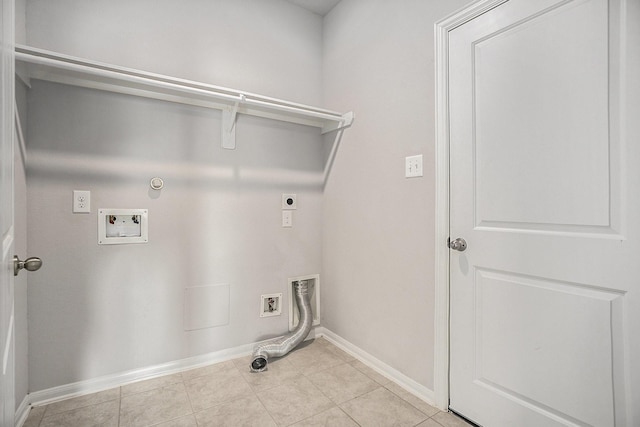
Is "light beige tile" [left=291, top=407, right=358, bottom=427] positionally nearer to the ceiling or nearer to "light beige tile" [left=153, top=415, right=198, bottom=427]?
"light beige tile" [left=153, top=415, right=198, bottom=427]

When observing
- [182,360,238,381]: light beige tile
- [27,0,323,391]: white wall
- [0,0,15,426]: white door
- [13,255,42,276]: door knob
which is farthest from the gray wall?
[0,0,15,426]: white door

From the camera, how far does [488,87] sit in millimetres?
1399

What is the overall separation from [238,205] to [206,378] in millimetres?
1087

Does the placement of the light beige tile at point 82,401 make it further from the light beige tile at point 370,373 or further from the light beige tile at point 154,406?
the light beige tile at point 370,373

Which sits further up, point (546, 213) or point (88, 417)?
point (546, 213)

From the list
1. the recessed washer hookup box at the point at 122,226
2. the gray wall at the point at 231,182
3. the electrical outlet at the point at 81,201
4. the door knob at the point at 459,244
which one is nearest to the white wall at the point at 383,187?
the gray wall at the point at 231,182

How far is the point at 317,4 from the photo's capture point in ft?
7.68

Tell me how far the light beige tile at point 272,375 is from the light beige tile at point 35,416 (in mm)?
973

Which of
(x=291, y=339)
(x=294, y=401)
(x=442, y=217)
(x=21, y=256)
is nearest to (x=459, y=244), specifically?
(x=442, y=217)

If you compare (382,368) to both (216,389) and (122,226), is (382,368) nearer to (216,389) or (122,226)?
(216,389)

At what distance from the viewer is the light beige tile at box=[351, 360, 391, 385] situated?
185 centimetres

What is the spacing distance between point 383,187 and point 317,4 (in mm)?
1536

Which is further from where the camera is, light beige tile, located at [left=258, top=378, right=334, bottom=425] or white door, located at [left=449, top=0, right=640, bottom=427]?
light beige tile, located at [left=258, top=378, right=334, bottom=425]

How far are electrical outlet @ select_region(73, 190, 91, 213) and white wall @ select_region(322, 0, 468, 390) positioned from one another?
1529 millimetres
